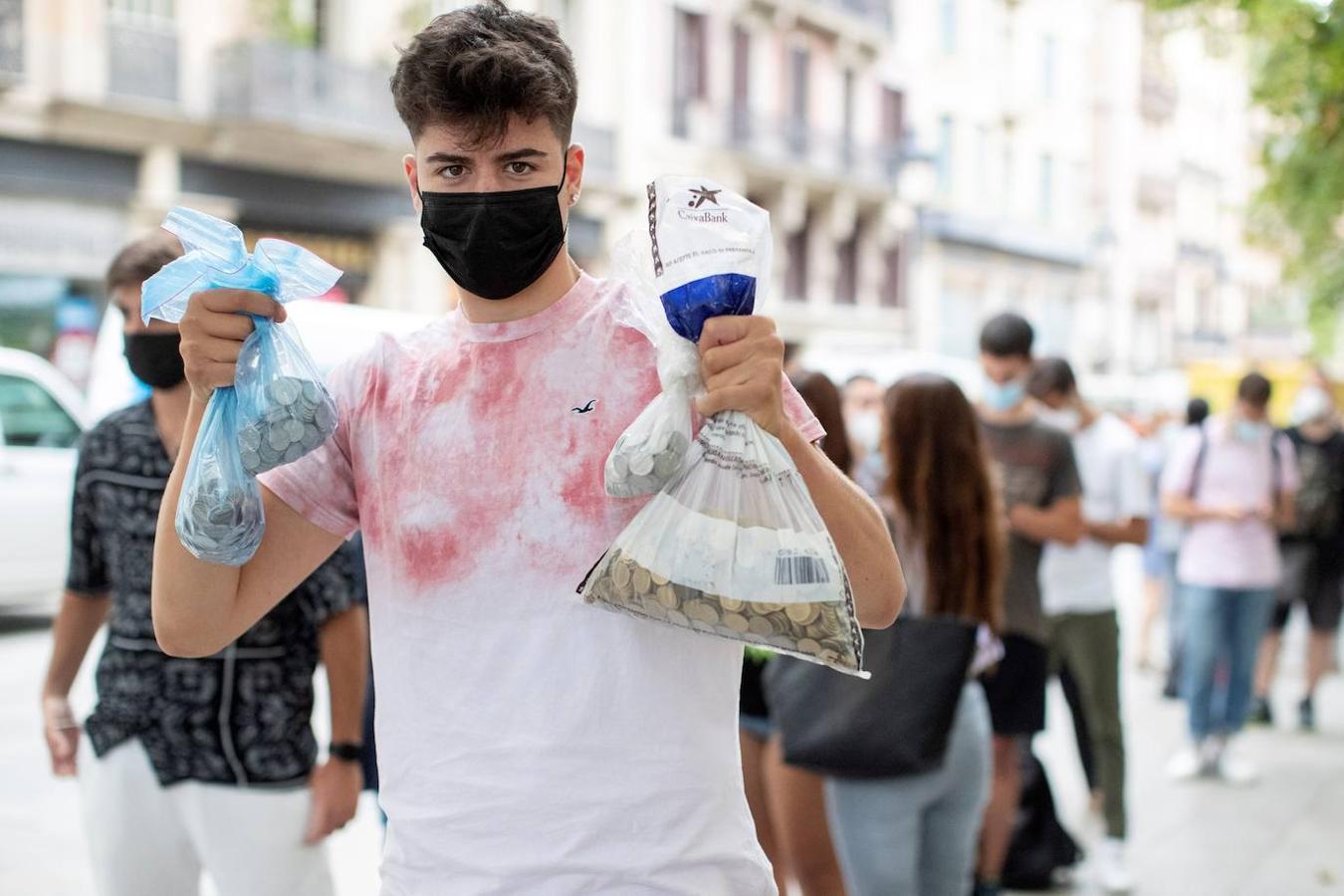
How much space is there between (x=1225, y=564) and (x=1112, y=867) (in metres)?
Answer: 2.35

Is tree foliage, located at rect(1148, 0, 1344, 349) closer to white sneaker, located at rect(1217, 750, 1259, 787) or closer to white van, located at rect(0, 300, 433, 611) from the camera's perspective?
white sneaker, located at rect(1217, 750, 1259, 787)

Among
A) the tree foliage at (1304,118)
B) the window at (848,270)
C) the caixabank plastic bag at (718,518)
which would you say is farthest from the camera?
the window at (848,270)

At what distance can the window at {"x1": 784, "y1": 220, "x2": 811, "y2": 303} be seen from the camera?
2931cm

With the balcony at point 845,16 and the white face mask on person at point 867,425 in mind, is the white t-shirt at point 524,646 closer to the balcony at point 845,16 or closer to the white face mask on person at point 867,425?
the white face mask on person at point 867,425

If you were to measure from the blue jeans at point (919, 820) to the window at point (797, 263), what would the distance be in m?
25.5

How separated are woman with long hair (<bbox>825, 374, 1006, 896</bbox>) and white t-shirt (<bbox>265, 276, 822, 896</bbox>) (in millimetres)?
1796

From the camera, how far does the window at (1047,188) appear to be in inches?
1542

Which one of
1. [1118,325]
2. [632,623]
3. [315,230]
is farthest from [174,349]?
[1118,325]

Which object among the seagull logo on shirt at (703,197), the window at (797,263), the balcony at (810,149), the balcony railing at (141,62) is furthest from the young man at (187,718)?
the window at (797,263)

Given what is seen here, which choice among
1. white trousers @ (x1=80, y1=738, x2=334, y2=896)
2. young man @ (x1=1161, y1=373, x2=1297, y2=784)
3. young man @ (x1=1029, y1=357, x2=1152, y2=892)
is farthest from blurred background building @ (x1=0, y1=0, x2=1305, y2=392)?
white trousers @ (x1=80, y1=738, x2=334, y2=896)

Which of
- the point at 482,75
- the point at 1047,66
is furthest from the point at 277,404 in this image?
the point at 1047,66

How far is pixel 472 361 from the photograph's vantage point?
2.04m

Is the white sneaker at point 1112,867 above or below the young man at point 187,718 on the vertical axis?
below

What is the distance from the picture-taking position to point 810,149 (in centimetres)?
2897
